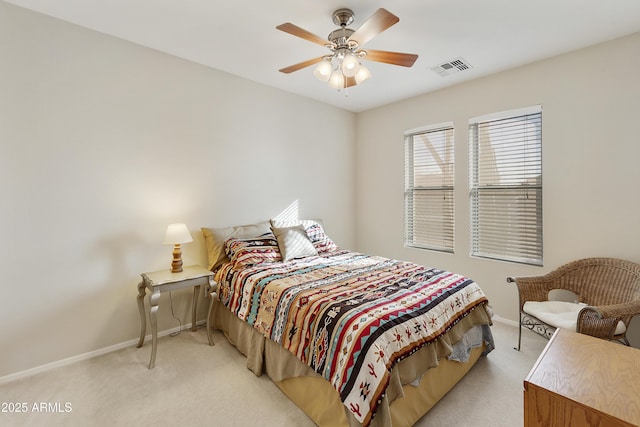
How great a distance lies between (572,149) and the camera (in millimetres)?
2740

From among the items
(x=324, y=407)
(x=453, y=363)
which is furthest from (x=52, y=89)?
(x=453, y=363)

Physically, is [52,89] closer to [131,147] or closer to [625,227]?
[131,147]

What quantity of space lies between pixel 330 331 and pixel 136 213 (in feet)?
6.91

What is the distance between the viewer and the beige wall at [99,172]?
7.16 ft

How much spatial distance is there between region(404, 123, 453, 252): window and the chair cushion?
1249 millimetres

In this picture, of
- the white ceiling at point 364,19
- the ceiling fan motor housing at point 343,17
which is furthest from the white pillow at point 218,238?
the ceiling fan motor housing at point 343,17

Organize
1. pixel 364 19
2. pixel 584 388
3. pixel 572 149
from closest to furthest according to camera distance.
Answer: pixel 584 388
pixel 364 19
pixel 572 149

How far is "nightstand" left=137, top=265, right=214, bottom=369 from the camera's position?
2.34 meters

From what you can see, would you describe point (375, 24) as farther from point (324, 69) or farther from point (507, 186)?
point (507, 186)

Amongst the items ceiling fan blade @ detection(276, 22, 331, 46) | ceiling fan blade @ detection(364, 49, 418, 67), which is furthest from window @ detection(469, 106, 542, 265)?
ceiling fan blade @ detection(276, 22, 331, 46)

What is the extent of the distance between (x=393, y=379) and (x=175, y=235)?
6.81 feet

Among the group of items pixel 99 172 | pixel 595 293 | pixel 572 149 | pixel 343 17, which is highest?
pixel 343 17

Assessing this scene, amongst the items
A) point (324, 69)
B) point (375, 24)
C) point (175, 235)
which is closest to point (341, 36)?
point (324, 69)

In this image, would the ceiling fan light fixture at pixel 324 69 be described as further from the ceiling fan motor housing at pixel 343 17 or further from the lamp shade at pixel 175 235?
the lamp shade at pixel 175 235
